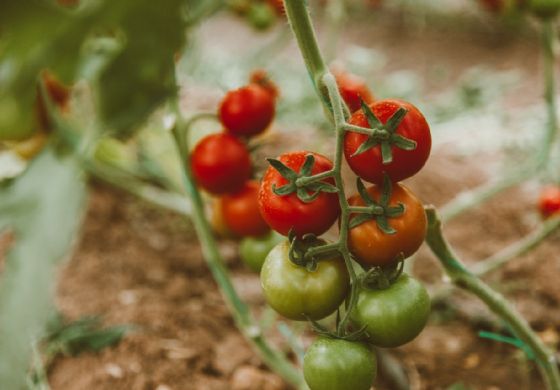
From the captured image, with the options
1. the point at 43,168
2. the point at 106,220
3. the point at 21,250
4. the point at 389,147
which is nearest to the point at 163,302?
the point at 106,220

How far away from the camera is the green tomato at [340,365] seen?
0.63 metres

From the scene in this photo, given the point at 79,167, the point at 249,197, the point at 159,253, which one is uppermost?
the point at 79,167

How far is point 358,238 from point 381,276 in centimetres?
6

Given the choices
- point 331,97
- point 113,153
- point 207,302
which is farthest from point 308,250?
point 113,153

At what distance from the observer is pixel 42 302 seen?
0.64 m

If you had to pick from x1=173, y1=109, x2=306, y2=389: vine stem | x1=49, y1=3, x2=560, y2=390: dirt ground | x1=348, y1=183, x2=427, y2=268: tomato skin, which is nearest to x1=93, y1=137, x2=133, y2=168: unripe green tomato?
x1=49, y1=3, x2=560, y2=390: dirt ground

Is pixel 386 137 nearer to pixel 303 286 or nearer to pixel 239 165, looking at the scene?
pixel 303 286

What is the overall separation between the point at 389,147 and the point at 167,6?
0.27 metres

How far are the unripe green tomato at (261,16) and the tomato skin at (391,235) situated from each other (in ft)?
4.72

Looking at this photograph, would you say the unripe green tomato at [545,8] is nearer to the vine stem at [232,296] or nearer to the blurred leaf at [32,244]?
the vine stem at [232,296]

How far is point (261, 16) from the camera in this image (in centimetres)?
198

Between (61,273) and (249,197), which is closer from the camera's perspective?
(249,197)

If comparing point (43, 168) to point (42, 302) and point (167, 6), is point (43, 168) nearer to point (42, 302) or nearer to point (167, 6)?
point (42, 302)

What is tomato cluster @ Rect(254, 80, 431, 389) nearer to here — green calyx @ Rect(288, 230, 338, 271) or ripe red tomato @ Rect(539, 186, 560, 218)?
green calyx @ Rect(288, 230, 338, 271)
